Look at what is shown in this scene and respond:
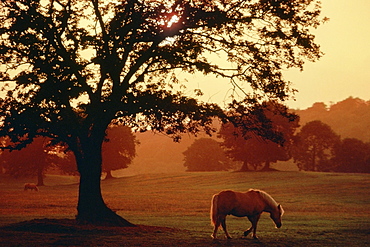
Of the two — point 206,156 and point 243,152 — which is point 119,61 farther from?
point 206,156

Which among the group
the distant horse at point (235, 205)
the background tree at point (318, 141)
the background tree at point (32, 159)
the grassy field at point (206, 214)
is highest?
the background tree at point (318, 141)

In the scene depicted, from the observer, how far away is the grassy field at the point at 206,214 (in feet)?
60.5

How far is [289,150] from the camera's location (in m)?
92.8

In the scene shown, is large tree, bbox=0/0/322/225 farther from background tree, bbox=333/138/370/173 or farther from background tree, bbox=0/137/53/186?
background tree, bbox=333/138/370/173

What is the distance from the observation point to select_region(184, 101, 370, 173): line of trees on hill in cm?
8998

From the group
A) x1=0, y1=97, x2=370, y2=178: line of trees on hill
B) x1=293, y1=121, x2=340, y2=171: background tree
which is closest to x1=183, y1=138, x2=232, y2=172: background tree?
x1=0, y1=97, x2=370, y2=178: line of trees on hill

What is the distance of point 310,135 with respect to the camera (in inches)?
4742

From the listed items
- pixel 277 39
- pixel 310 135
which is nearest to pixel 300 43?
pixel 277 39

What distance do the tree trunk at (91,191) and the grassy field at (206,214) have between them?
82.2 inches

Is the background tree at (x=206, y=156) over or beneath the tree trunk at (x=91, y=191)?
over

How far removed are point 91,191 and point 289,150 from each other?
73554 millimetres

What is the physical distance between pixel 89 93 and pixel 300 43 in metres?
9.28

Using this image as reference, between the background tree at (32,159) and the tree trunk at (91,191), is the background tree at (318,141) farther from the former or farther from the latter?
the tree trunk at (91,191)

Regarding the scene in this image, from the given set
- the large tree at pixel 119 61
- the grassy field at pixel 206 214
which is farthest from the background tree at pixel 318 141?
the large tree at pixel 119 61
